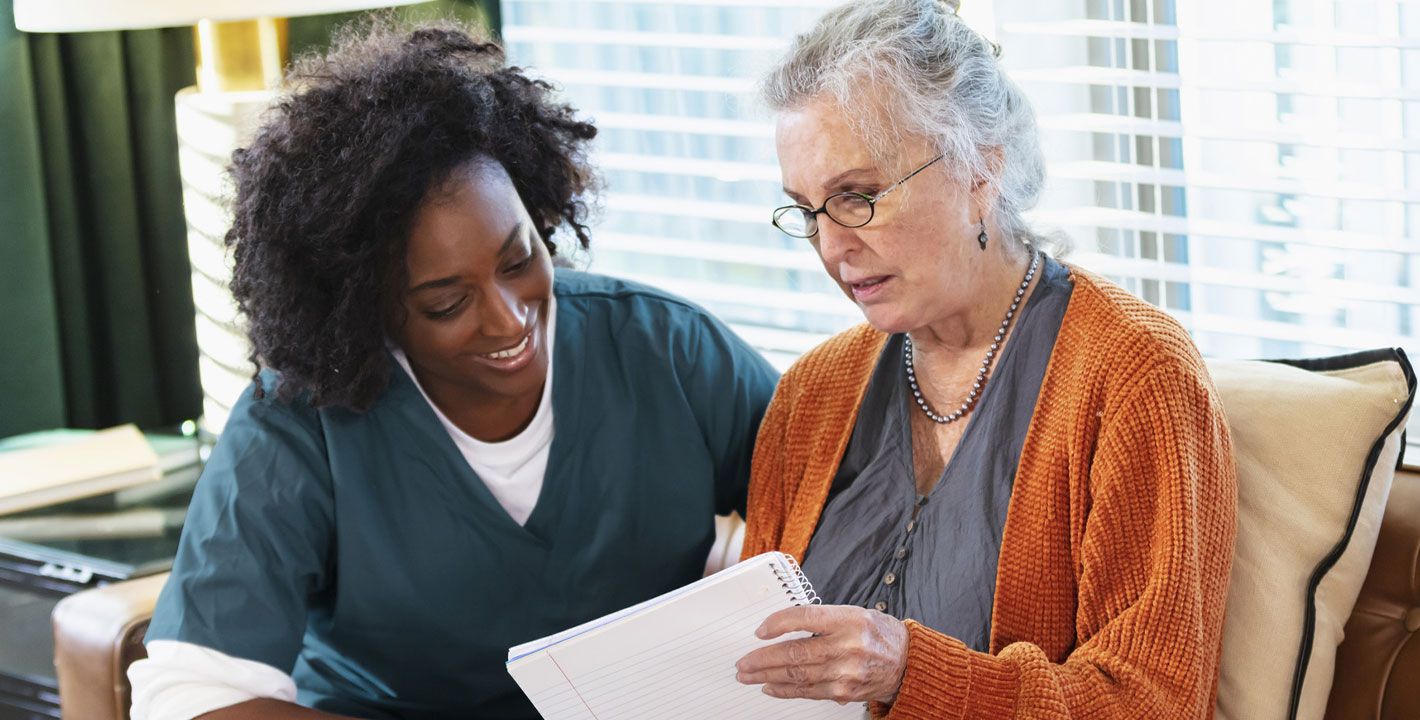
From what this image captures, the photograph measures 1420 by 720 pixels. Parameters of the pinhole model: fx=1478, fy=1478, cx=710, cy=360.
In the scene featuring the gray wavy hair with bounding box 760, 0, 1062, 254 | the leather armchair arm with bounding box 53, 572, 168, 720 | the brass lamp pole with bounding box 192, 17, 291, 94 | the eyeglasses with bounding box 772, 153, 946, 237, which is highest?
the brass lamp pole with bounding box 192, 17, 291, 94

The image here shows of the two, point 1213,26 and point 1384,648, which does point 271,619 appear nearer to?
point 1384,648

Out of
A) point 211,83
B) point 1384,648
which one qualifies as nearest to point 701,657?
point 1384,648

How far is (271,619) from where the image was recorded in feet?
5.39

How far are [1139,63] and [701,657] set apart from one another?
1.39m

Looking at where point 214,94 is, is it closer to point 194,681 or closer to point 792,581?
point 194,681

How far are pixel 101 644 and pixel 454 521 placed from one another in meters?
0.52

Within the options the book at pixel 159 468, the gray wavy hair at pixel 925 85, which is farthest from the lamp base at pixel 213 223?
the gray wavy hair at pixel 925 85

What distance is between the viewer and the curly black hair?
1.63m

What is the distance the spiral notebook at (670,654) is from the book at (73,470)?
139 cm

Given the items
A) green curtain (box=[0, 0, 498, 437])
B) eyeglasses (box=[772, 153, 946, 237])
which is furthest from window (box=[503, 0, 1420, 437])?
green curtain (box=[0, 0, 498, 437])

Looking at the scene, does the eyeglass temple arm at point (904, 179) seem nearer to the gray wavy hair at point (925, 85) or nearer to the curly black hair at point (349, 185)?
the gray wavy hair at point (925, 85)

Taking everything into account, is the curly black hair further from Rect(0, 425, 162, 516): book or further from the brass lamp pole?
Rect(0, 425, 162, 516): book

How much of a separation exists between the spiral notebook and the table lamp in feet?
3.56

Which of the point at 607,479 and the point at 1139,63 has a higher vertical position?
the point at 1139,63
